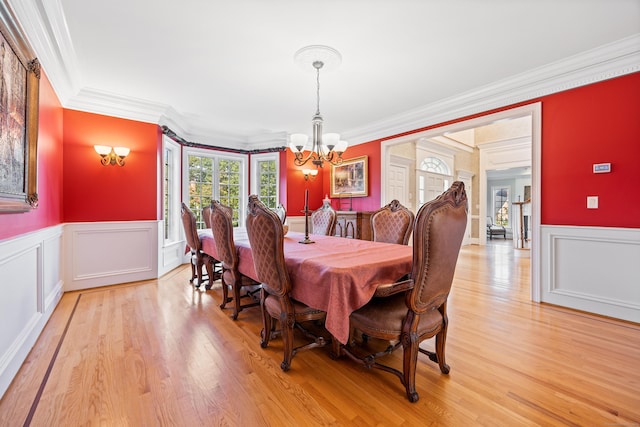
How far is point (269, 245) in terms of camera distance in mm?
1800

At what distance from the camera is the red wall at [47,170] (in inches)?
87.3

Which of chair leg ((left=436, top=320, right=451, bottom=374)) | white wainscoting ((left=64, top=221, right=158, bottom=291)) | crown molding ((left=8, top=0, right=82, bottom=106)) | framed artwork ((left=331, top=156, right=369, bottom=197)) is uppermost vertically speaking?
crown molding ((left=8, top=0, right=82, bottom=106))

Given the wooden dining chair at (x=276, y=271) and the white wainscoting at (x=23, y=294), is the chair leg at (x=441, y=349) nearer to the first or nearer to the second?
the wooden dining chair at (x=276, y=271)

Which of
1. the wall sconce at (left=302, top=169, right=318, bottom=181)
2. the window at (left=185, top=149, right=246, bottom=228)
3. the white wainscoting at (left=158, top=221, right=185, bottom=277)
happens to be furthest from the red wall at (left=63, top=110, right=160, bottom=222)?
the wall sconce at (left=302, top=169, right=318, bottom=181)

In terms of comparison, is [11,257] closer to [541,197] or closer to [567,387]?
[567,387]

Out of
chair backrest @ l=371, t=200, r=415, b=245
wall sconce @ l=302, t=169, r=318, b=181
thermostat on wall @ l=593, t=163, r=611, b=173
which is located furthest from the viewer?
wall sconce @ l=302, t=169, r=318, b=181

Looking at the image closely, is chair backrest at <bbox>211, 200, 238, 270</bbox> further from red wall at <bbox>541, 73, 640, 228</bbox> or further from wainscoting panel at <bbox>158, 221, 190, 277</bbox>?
red wall at <bbox>541, 73, 640, 228</bbox>

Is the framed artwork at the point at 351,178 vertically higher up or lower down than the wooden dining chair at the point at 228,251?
higher up

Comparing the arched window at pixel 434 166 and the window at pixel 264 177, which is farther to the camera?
the arched window at pixel 434 166

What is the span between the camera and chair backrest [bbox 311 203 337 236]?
3.79 m

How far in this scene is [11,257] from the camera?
183 cm

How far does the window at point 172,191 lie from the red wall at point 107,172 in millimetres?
767

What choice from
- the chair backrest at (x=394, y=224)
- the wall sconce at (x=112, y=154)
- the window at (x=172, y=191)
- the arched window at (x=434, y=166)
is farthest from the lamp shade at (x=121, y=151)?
the arched window at (x=434, y=166)

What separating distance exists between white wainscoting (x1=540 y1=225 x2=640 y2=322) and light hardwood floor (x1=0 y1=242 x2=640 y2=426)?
0.65ft
